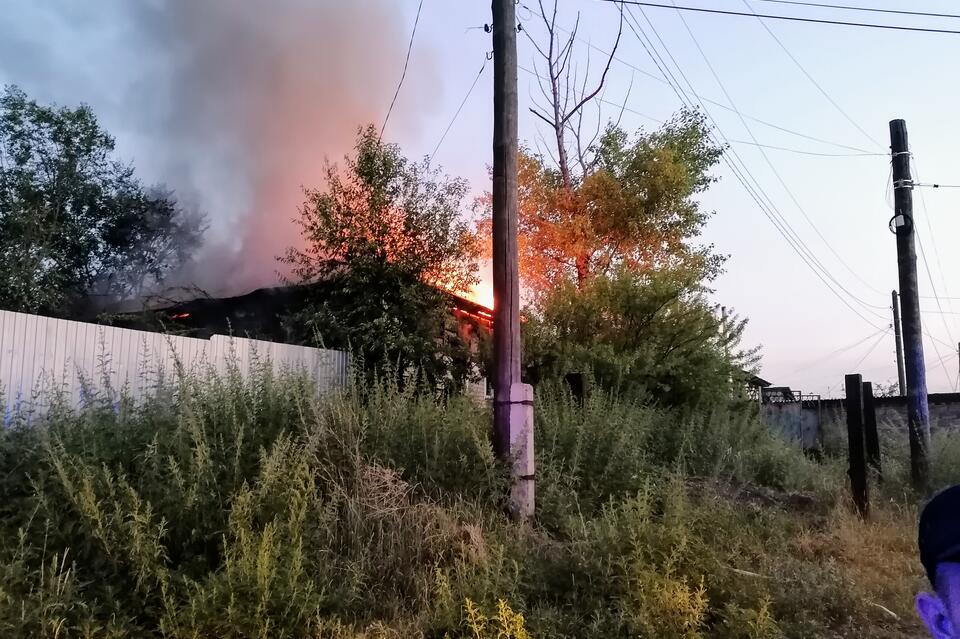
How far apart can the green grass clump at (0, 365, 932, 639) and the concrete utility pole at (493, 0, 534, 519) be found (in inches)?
9.6

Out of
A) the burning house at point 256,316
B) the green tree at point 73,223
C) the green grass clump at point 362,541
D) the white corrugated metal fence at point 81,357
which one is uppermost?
the green tree at point 73,223

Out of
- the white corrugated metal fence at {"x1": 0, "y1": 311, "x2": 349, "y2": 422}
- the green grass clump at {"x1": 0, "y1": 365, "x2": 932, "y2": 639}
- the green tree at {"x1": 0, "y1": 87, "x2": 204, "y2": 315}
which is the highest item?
the green tree at {"x1": 0, "y1": 87, "x2": 204, "y2": 315}

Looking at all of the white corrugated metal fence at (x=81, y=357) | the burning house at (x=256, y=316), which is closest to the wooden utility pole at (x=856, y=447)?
the burning house at (x=256, y=316)

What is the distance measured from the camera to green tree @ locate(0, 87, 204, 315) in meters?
15.8

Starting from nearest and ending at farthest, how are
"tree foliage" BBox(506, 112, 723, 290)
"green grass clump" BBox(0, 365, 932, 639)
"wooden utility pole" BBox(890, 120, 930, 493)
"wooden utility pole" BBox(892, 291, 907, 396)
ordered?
"green grass clump" BBox(0, 365, 932, 639), "wooden utility pole" BBox(890, 120, 930, 493), "tree foliage" BBox(506, 112, 723, 290), "wooden utility pole" BBox(892, 291, 907, 396)

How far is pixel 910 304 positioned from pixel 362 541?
995 cm

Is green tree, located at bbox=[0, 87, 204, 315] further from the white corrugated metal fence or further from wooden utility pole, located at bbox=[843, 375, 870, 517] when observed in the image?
wooden utility pole, located at bbox=[843, 375, 870, 517]

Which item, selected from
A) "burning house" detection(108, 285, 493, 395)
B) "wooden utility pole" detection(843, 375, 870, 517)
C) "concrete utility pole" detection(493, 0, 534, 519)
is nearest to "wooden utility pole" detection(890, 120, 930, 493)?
"wooden utility pole" detection(843, 375, 870, 517)

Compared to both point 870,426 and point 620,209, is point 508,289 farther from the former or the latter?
point 620,209

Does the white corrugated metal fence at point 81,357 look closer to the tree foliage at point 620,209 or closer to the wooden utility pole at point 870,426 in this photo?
the wooden utility pole at point 870,426

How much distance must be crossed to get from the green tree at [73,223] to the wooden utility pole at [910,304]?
55.6 ft

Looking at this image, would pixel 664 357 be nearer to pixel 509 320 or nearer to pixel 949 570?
pixel 509 320

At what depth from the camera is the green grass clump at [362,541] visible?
13.0ft

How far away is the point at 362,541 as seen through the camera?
5.01 m
